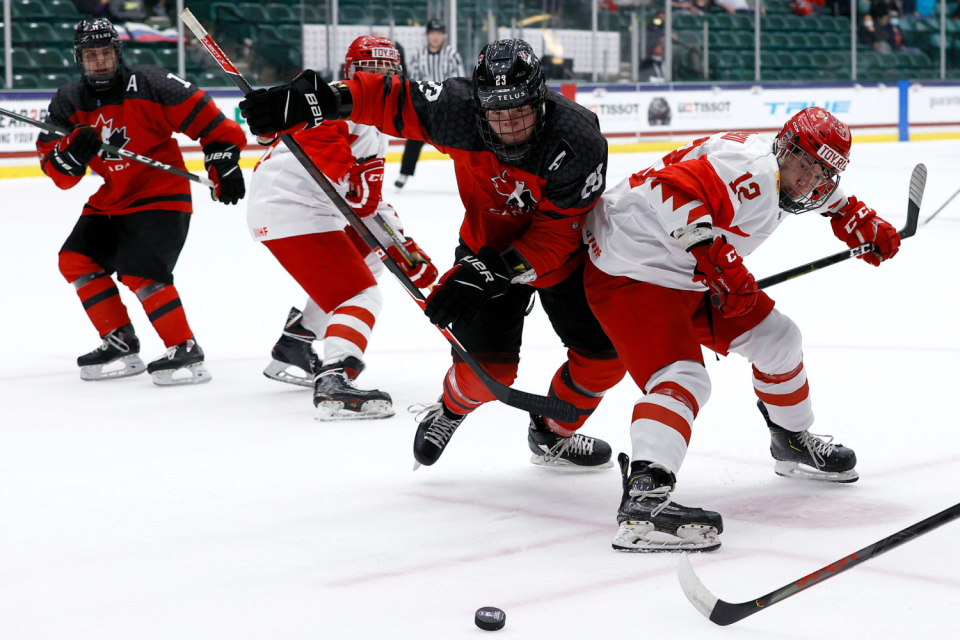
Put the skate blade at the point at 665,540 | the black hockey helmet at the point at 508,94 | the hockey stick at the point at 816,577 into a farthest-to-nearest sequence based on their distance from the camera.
Result: the black hockey helmet at the point at 508,94 < the skate blade at the point at 665,540 < the hockey stick at the point at 816,577

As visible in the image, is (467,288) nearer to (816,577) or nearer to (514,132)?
(514,132)

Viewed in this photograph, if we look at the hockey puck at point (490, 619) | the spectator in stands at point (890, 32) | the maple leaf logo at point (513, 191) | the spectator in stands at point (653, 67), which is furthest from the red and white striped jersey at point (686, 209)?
the spectator in stands at point (890, 32)

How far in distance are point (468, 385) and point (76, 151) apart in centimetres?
188

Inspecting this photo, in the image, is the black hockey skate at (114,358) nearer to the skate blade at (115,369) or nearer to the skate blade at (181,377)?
the skate blade at (115,369)

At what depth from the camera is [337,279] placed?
344cm

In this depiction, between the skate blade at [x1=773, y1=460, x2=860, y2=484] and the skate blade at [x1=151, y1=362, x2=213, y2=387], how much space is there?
1.95 m

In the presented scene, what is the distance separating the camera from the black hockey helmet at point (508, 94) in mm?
2180

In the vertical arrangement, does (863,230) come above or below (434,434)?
above

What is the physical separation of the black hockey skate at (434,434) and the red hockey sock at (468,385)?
3 cm

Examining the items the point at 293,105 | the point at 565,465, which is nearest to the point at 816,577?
the point at 565,465

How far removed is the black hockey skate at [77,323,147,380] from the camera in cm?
381

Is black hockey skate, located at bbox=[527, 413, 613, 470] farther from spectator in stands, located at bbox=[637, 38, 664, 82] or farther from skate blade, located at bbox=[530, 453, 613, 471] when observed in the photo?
spectator in stands, located at bbox=[637, 38, 664, 82]

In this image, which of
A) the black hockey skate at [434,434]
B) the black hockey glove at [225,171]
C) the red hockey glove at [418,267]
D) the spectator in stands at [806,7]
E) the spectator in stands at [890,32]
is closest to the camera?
the black hockey skate at [434,434]

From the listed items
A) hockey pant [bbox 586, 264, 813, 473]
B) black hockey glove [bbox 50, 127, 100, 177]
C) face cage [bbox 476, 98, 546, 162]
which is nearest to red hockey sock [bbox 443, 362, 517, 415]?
hockey pant [bbox 586, 264, 813, 473]
